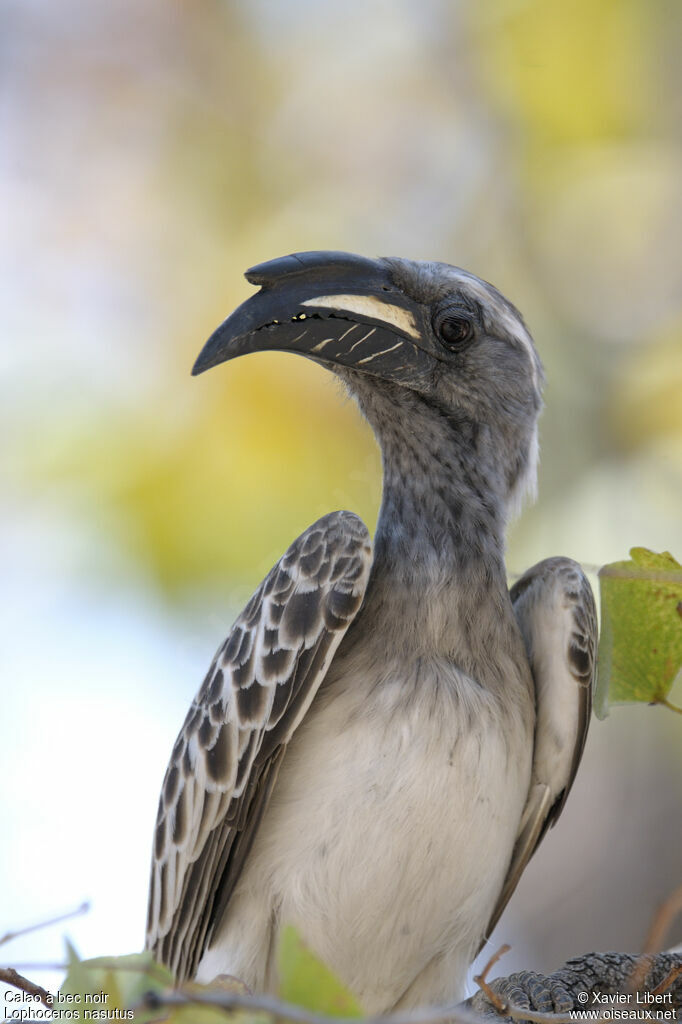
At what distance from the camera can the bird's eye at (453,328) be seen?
362cm

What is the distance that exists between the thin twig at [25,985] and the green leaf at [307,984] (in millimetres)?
827

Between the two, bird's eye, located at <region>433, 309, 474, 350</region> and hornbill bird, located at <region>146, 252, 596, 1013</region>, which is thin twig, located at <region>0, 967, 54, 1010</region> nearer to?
hornbill bird, located at <region>146, 252, 596, 1013</region>

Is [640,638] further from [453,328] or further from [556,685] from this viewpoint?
[453,328]

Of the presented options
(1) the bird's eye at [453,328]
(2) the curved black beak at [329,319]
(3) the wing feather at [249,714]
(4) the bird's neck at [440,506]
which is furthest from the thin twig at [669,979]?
(1) the bird's eye at [453,328]

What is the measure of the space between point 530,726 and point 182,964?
1238 mm

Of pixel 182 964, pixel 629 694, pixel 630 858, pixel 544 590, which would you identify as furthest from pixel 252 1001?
pixel 630 858

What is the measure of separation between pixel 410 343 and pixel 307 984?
227cm

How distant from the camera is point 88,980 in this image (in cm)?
171

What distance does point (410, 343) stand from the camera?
11.5 ft

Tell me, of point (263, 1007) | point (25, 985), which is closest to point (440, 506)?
point (25, 985)

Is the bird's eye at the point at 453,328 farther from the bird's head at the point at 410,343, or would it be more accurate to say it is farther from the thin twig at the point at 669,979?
the thin twig at the point at 669,979

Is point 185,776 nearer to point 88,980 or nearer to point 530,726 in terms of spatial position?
point 530,726

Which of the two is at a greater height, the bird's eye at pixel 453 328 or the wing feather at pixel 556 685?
the bird's eye at pixel 453 328

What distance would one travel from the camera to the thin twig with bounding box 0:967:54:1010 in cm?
218
